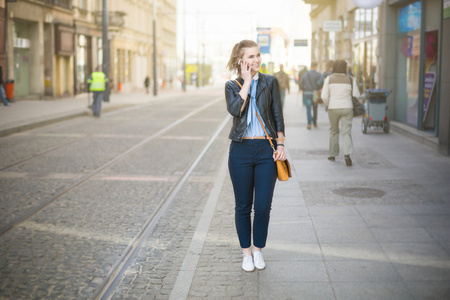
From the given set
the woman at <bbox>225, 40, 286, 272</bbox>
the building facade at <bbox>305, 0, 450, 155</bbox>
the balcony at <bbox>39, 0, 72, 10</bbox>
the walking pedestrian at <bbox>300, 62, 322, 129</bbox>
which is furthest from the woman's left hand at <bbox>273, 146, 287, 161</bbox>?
the balcony at <bbox>39, 0, 72, 10</bbox>

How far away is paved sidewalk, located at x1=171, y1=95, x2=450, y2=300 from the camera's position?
4.71m

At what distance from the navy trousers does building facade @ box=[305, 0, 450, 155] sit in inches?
285

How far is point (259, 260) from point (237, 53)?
162 cm

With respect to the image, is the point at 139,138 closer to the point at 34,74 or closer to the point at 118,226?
the point at 118,226

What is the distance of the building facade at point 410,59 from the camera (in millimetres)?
12312

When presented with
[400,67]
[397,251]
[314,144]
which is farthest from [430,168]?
[400,67]

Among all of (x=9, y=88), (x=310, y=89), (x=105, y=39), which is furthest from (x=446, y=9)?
(x=105, y=39)

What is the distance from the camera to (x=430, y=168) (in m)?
10.2

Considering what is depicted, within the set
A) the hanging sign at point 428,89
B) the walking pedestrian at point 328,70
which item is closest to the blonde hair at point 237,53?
the walking pedestrian at point 328,70

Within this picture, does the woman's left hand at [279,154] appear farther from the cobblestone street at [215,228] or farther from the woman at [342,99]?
the woman at [342,99]

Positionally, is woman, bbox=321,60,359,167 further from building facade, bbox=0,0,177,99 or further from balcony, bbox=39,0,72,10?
balcony, bbox=39,0,72,10

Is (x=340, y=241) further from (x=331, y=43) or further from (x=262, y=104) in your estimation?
(x=331, y=43)

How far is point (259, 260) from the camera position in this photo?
5.18 m

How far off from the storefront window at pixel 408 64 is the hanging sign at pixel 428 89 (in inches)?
25.3
